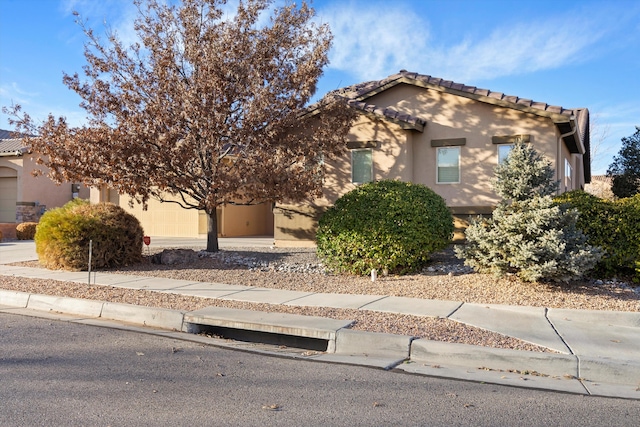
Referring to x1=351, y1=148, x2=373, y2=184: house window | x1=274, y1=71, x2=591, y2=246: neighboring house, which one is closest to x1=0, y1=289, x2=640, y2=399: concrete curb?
x1=274, y1=71, x2=591, y2=246: neighboring house

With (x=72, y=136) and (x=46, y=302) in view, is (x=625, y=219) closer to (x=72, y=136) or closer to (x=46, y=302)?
(x=46, y=302)

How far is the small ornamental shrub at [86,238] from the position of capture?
39.5ft

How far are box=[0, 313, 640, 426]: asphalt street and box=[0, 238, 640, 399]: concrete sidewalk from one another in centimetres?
48

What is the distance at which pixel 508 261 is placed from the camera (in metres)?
8.98

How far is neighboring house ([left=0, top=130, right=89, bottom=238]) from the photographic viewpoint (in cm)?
2462

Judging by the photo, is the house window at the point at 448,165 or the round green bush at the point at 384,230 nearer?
the round green bush at the point at 384,230

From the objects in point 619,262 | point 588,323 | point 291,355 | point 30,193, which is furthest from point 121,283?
point 30,193

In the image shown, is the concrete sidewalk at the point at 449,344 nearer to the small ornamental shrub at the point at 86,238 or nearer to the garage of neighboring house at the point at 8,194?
the small ornamental shrub at the point at 86,238

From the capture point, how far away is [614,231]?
9.34 m

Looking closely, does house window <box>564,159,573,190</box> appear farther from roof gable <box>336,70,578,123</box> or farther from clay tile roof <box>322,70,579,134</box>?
roof gable <box>336,70,578,123</box>

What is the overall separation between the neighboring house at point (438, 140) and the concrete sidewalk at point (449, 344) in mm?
6701

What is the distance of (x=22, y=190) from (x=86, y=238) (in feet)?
49.8

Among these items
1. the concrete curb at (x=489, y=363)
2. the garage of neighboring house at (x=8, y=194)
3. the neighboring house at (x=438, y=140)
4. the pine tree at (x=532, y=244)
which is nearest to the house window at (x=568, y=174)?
the neighboring house at (x=438, y=140)

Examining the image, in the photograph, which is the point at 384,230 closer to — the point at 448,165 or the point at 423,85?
the point at 448,165
